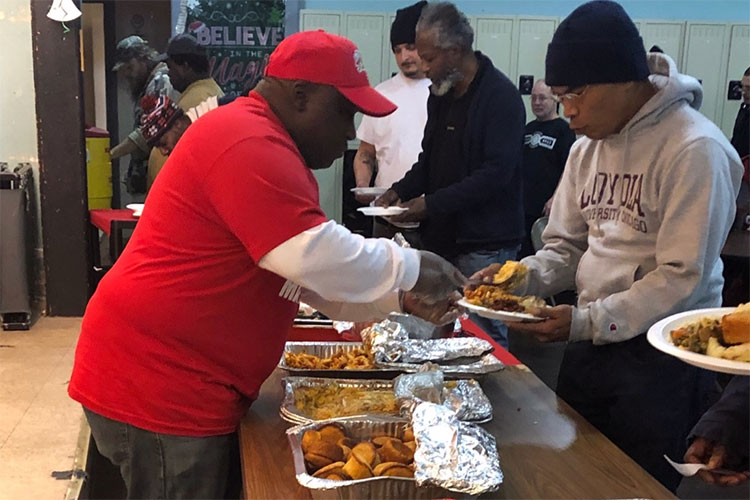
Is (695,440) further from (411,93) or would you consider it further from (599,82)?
(411,93)

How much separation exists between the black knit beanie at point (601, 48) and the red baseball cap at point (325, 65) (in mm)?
418

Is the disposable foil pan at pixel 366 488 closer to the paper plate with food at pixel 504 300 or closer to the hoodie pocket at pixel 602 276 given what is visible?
the paper plate with food at pixel 504 300

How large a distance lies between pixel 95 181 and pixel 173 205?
3.44m

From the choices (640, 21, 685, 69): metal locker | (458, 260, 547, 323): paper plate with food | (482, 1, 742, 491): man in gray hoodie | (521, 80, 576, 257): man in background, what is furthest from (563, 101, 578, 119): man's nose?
(640, 21, 685, 69): metal locker

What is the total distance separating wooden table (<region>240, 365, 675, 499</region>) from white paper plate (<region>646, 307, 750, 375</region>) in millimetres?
248

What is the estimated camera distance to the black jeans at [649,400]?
1.55 metres

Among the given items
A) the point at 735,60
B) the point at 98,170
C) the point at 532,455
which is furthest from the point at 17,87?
the point at 735,60

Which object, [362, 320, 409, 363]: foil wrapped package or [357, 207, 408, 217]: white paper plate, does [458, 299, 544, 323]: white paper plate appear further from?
[357, 207, 408, 217]: white paper plate

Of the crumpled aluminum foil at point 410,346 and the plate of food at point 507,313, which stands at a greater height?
the plate of food at point 507,313

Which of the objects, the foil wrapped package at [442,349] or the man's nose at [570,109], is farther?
the foil wrapped package at [442,349]

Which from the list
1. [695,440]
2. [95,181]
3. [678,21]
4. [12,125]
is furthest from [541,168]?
[695,440]

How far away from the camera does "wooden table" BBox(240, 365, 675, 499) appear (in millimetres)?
1249

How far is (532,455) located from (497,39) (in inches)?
180

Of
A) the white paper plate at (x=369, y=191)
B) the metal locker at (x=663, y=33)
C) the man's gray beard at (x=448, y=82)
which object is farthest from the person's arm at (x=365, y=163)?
the metal locker at (x=663, y=33)
